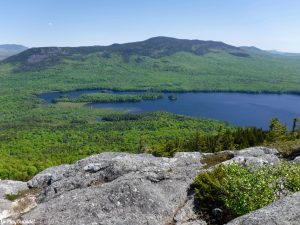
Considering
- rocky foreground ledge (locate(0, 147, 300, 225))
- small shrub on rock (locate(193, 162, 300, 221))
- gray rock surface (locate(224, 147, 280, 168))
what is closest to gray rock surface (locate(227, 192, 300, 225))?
rocky foreground ledge (locate(0, 147, 300, 225))

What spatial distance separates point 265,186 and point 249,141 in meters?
71.0

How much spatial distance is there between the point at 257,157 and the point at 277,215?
78.9ft

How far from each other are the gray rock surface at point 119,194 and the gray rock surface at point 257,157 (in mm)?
6142

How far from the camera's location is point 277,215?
29.5 m

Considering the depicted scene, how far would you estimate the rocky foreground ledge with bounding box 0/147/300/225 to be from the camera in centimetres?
3681

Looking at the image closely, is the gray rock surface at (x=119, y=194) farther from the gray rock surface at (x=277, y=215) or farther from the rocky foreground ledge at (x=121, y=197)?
the gray rock surface at (x=277, y=215)

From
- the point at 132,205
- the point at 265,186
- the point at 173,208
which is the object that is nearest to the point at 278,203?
the point at 265,186

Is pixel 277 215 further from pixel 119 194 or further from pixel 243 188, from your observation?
pixel 119 194

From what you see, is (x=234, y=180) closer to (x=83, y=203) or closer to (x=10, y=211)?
(x=83, y=203)

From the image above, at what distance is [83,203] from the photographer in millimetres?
40219

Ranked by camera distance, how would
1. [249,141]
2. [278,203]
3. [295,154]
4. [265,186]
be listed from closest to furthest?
1. [278,203]
2. [265,186]
3. [295,154]
4. [249,141]

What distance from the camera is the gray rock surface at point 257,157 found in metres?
48.9

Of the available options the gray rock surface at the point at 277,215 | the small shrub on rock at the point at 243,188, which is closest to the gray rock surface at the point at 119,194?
the small shrub on rock at the point at 243,188

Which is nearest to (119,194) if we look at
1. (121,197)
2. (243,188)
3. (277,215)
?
(121,197)
